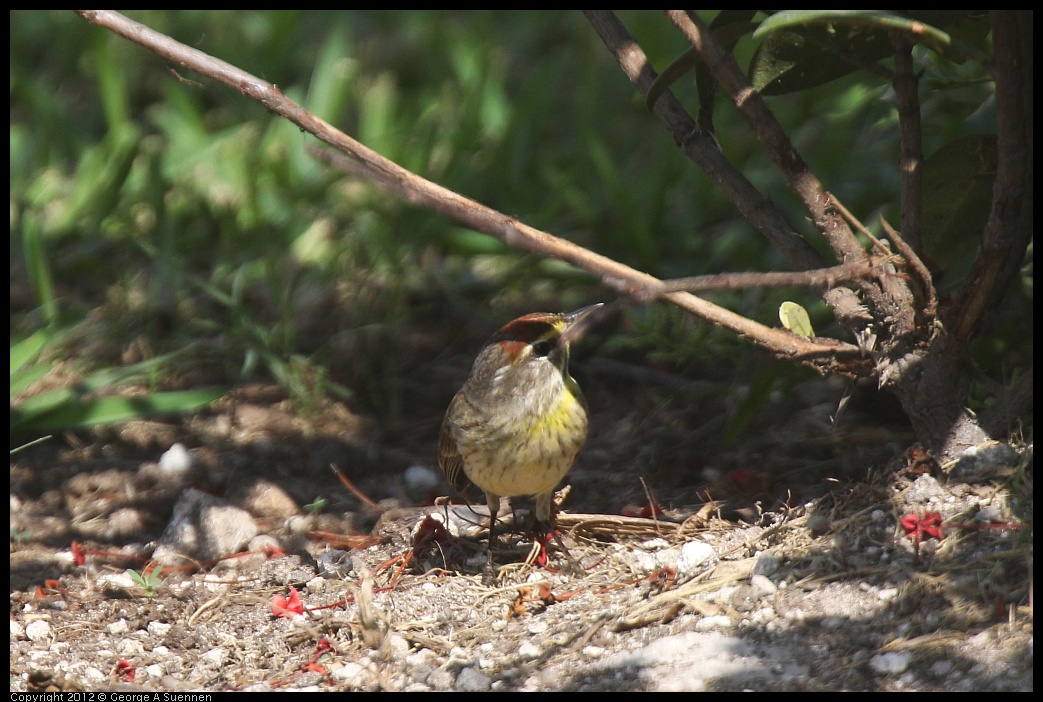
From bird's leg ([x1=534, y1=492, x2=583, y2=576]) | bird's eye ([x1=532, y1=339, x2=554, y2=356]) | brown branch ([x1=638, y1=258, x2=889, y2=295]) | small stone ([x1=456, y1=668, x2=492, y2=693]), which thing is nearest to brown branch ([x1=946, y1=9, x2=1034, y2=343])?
brown branch ([x1=638, y1=258, x2=889, y2=295])

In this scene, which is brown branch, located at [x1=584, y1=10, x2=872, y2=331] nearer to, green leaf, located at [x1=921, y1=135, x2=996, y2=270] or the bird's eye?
green leaf, located at [x1=921, y1=135, x2=996, y2=270]

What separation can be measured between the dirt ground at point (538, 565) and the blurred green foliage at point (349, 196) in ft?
1.30

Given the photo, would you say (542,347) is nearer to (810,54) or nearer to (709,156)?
(709,156)

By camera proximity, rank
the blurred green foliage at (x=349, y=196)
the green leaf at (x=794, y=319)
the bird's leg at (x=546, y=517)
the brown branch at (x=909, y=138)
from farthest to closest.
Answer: the blurred green foliage at (x=349, y=196) → the bird's leg at (x=546, y=517) → the green leaf at (x=794, y=319) → the brown branch at (x=909, y=138)

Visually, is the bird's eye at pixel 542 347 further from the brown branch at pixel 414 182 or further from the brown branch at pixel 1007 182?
the brown branch at pixel 1007 182

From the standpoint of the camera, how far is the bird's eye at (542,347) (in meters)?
3.72

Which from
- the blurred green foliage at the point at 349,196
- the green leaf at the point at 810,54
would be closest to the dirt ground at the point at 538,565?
the blurred green foliage at the point at 349,196

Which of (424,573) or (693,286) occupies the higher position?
(693,286)

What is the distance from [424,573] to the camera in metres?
3.54

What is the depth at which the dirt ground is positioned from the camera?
2.72 m
